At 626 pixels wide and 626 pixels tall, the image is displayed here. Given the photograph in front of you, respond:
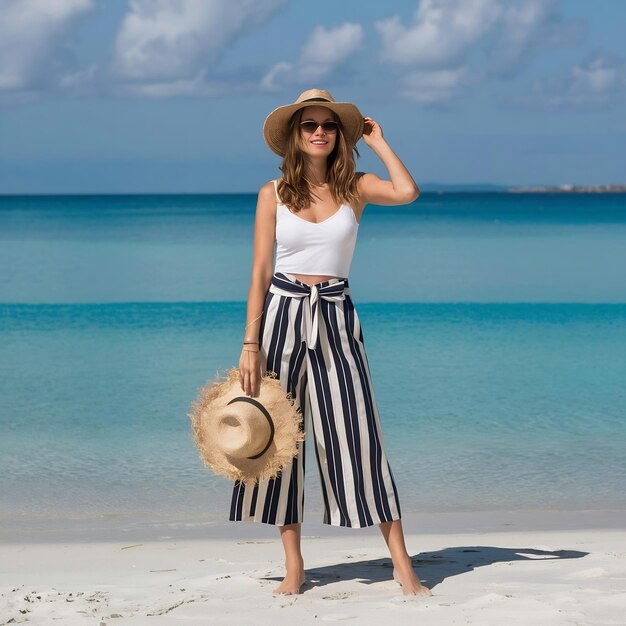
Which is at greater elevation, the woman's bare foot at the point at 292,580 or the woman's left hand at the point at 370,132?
the woman's left hand at the point at 370,132

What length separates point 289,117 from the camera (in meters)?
3.78

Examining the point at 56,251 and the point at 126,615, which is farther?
the point at 56,251

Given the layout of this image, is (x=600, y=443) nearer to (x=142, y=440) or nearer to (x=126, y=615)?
(x=142, y=440)

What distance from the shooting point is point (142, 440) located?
7266 mm

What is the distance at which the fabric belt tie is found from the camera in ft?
12.0

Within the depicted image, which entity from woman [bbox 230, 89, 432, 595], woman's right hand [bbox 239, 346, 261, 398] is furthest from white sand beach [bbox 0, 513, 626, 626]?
woman's right hand [bbox 239, 346, 261, 398]

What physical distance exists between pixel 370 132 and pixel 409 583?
4.99 feet

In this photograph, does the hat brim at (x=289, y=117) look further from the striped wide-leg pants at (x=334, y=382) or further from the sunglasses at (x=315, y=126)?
the striped wide-leg pants at (x=334, y=382)

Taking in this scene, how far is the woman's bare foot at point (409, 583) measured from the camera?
3686 millimetres

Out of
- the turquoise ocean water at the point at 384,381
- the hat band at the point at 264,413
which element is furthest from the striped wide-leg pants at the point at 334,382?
the turquoise ocean water at the point at 384,381

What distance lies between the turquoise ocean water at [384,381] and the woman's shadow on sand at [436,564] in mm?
1101

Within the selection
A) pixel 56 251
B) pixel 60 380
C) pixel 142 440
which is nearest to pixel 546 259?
pixel 56 251

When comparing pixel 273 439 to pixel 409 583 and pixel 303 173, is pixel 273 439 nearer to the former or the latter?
pixel 409 583

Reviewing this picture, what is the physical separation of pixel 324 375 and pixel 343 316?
206mm
